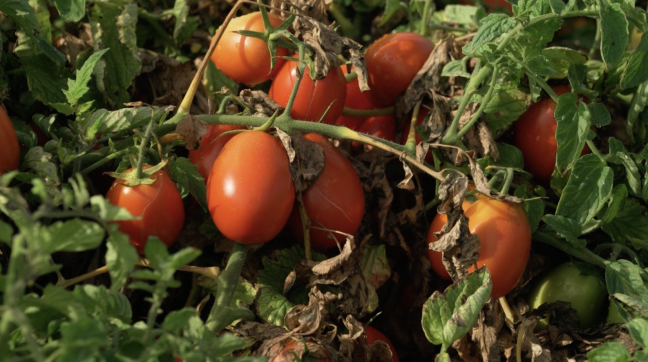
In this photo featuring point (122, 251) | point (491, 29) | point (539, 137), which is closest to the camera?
point (122, 251)

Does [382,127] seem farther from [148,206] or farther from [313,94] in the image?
[148,206]

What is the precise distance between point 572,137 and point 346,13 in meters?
0.95

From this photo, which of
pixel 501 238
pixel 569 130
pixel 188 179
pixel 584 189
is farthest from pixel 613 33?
pixel 188 179

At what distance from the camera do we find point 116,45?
1454 millimetres

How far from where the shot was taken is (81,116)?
1153 mm

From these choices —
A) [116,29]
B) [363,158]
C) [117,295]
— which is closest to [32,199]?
[117,295]

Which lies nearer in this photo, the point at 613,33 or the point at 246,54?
the point at 613,33

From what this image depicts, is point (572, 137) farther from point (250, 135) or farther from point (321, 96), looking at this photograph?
point (250, 135)

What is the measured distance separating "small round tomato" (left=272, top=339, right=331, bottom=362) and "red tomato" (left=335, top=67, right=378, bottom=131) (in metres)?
0.61

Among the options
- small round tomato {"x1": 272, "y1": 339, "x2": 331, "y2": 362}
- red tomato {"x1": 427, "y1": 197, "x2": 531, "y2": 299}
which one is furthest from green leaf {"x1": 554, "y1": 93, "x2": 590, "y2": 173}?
small round tomato {"x1": 272, "y1": 339, "x2": 331, "y2": 362}

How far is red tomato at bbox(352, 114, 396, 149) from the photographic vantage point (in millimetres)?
1503

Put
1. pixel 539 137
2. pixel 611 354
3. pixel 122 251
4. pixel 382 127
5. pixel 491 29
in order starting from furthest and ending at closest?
pixel 382 127 → pixel 539 137 → pixel 491 29 → pixel 611 354 → pixel 122 251

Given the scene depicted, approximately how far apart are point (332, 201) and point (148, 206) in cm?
34

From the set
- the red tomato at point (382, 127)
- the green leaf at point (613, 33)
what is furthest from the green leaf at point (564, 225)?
the red tomato at point (382, 127)
